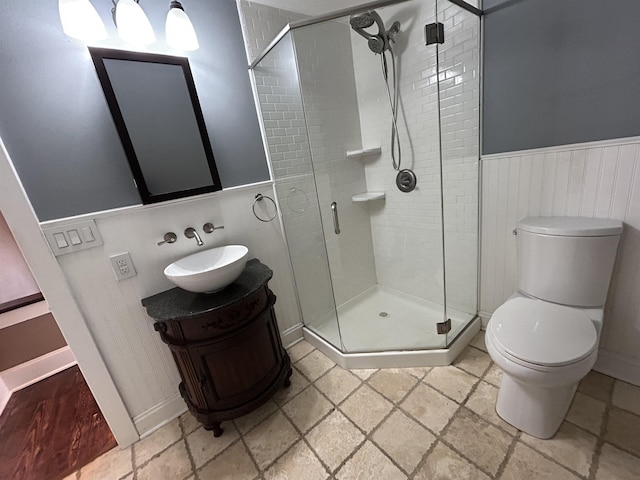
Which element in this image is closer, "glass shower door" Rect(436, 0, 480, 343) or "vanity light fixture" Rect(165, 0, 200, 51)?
"vanity light fixture" Rect(165, 0, 200, 51)

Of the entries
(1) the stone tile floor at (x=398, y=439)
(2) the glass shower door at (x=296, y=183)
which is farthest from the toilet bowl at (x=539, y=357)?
(2) the glass shower door at (x=296, y=183)

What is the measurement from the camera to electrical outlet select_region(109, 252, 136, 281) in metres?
1.30

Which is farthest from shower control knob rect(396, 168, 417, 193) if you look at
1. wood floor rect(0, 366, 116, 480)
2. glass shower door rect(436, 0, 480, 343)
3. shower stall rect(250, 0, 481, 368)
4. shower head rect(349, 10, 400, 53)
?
wood floor rect(0, 366, 116, 480)

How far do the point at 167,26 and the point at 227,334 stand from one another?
1.52 metres

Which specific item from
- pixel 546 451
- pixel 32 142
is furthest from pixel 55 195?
pixel 546 451

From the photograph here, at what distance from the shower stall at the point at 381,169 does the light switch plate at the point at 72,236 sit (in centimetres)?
104

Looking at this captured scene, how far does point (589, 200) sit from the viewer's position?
1292 millimetres

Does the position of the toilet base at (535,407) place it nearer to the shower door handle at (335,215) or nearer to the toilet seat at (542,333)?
the toilet seat at (542,333)

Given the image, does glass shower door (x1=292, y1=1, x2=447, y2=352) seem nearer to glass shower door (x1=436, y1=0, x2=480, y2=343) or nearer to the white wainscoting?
glass shower door (x1=436, y1=0, x2=480, y2=343)

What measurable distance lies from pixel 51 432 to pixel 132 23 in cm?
224

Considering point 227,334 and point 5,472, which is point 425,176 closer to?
point 227,334

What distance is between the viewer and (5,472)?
1.34 metres

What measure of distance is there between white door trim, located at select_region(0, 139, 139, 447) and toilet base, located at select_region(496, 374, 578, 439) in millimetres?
1934

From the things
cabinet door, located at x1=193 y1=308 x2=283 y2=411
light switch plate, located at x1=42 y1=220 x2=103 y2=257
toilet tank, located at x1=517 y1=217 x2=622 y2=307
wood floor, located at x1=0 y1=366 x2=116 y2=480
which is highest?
light switch plate, located at x1=42 y1=220 x2=103 y2=257
